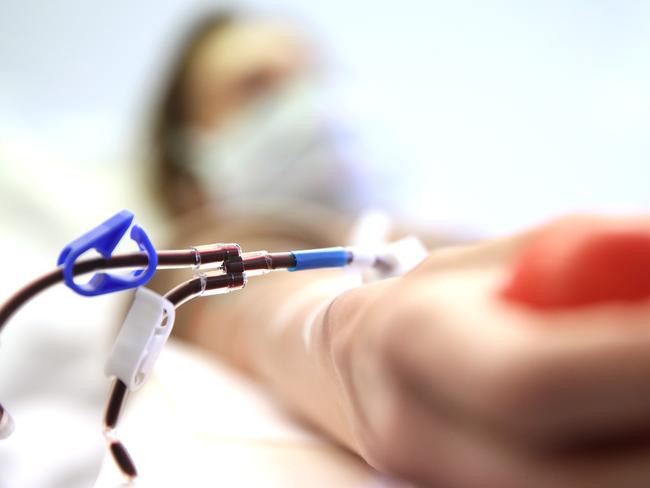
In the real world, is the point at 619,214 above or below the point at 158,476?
above

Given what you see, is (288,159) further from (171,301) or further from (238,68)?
(171,301)

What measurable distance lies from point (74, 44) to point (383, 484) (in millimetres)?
1235

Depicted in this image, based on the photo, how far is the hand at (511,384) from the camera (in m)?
0.19

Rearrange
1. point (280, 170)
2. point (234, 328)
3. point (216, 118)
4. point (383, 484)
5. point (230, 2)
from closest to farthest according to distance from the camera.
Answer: point (383, 484) < point (234, 328) < point (280, 170) < point (216, 118) < point (230, 2)

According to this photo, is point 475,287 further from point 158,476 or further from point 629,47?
point 629,47

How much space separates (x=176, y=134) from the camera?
A: 1226 millimetres

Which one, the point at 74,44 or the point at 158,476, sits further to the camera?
the point at 74,44

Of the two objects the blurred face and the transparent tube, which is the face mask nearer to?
the blurred face

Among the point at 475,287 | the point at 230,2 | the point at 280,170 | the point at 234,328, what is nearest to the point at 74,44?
the point at 230,2

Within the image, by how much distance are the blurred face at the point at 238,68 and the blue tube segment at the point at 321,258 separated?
0.80m

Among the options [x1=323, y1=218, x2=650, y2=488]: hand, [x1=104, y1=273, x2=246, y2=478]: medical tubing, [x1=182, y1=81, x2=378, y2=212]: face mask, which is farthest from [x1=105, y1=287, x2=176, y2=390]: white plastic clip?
[x1=182, y1=81, x2=378, y2=212]: face mask

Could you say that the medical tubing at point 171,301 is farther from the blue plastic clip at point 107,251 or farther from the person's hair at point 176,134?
Answer: the person's hair at point 176,134

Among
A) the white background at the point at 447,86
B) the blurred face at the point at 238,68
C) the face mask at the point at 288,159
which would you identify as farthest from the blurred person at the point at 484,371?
the white background at the point at 447,86

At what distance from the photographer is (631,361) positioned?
187 mm
